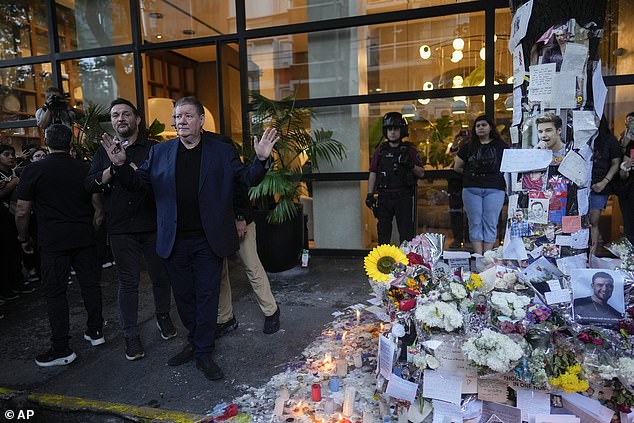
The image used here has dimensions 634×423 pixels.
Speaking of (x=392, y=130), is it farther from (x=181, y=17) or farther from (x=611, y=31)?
(x=181, y=17)

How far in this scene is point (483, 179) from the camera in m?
5.26

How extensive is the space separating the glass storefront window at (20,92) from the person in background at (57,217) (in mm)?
5859

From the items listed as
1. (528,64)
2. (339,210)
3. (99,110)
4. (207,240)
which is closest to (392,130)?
(339,210)

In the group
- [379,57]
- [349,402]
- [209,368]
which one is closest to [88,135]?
[379,57]

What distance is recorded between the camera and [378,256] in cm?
302

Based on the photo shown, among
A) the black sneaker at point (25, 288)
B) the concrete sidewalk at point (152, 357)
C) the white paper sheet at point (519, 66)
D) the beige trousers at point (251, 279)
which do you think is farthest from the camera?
the black sneaker at point (25, 288)

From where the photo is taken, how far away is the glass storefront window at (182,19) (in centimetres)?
774

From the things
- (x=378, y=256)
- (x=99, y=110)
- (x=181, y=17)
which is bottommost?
(x=378, y=256)

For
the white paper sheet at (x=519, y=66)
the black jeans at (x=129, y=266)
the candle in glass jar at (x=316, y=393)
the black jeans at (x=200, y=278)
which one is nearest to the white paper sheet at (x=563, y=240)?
the white paper sheet at (x=519, y=66)

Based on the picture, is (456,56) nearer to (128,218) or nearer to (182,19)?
(182,19)

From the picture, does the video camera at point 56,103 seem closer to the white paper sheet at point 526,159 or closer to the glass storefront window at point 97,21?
the glass storefront window at point 97,21

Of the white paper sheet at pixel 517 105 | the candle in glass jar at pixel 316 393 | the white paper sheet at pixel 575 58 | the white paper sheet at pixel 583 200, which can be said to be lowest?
the candle in glass jar at pixel 316 393

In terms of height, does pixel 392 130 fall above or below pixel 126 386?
above

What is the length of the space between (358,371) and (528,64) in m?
2.36
